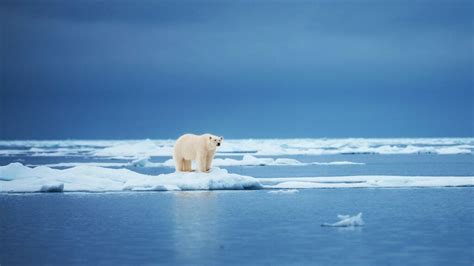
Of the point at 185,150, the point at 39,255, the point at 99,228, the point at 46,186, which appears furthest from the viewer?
the point at 185,150

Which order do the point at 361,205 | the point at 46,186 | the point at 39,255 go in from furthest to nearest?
1. the point at 46,186
2. the point at 361,205
3. the point at 39,255

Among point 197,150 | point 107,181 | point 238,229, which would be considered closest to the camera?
point 238,229

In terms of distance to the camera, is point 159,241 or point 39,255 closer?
point 39,255

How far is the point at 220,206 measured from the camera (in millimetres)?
14516

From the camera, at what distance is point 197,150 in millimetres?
19672

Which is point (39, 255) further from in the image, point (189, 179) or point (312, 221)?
point (189, 179)

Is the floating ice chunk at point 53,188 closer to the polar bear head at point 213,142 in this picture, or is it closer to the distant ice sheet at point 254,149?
the polar bear head at point 213,142

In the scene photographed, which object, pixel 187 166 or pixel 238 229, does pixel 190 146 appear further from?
pixel 238 229

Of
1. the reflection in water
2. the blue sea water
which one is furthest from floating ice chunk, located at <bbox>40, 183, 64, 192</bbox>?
the reflection in water

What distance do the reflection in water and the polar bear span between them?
2416 mm

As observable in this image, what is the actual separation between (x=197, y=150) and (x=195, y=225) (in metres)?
7.82

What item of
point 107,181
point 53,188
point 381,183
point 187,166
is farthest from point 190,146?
point 381,183

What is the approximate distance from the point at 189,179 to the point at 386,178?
5.17 m

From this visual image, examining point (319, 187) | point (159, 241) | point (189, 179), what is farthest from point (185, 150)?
point (159, 241)
